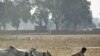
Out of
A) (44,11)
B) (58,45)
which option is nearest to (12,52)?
(58,45)

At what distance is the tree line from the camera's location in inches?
3187

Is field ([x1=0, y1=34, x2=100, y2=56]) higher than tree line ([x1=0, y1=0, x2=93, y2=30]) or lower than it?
lower

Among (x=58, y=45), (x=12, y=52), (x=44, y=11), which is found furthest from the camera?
(x=44, y=11)

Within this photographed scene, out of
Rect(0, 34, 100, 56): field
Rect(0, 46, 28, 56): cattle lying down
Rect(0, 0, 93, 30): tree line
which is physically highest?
Rect(0, 0, 93, 30): tree line

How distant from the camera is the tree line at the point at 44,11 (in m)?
80.9

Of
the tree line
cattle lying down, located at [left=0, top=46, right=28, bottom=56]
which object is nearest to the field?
cattle lying down, located at [left=0, top=46, right=28, bottom=56]

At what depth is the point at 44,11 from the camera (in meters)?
86.2

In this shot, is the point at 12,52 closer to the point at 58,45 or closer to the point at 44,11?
the point at 58,45

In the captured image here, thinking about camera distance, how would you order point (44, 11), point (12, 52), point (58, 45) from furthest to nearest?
point (44, 11) < point (58, 45) < point (12, 52)

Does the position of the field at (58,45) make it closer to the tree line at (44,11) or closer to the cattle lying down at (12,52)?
the cattle lying down at (12,52)

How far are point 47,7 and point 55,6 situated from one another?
411 cm

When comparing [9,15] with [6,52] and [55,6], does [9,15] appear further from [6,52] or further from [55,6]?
[6,52]

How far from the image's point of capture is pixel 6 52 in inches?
212

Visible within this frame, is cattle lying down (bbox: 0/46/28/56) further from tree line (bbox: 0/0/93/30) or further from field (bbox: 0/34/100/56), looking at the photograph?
tree line (bbox: 0/0/93/30)
